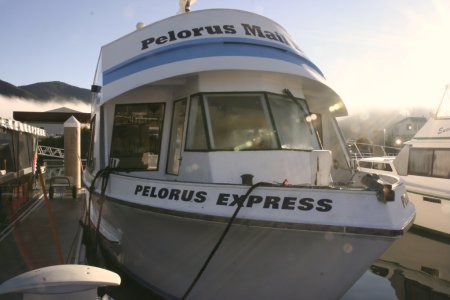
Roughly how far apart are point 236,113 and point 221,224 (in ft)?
5.93

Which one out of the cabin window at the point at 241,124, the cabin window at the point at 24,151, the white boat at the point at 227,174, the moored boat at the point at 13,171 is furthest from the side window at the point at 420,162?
the cabin window at the point at 24,151

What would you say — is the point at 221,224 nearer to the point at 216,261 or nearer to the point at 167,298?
the point at 216,261

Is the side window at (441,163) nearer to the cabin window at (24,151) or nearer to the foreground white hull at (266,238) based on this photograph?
the foreground white hull at (266,238)

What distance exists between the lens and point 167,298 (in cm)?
565

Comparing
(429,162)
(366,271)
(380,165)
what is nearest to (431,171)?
(429,162)

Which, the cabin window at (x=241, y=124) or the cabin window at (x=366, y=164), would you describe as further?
the cabin window at (x=366, y=164)

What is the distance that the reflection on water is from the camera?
762 centimetres

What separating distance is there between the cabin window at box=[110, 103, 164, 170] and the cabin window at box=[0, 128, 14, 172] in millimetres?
4122

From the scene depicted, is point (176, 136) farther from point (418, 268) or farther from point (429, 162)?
point (429, 162)

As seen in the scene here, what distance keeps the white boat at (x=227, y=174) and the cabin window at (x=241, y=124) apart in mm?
15

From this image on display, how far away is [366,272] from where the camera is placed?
8945mm

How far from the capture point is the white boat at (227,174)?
14.4 feet

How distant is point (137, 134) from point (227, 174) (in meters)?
1.98

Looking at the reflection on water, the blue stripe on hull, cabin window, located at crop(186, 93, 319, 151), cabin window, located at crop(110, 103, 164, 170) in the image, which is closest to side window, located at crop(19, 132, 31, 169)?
cabin window, located at crop(110, 103, 164, 170)
